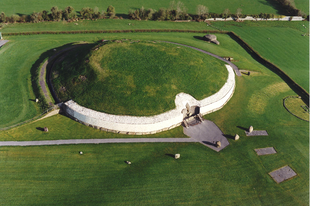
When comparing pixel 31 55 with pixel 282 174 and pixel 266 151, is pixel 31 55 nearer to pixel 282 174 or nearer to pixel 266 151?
pixel 266 151

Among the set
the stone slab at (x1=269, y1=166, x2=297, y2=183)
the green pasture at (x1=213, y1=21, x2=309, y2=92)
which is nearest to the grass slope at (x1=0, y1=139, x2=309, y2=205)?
the stone slab at (x1=269, y1=166, x2=297, y2=183)

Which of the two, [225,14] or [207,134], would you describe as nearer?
[207,134]

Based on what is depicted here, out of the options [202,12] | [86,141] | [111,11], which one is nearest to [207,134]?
[86,141]

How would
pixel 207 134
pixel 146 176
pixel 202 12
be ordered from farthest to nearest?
pixel 202 12
pixel 207 134
pixel 146 176

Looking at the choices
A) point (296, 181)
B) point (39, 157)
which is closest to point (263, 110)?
point (296, 181)

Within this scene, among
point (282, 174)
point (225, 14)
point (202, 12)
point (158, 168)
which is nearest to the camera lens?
point (158, 168)

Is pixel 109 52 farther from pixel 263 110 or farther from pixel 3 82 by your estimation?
pixel 263 110

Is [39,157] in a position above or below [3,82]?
below
